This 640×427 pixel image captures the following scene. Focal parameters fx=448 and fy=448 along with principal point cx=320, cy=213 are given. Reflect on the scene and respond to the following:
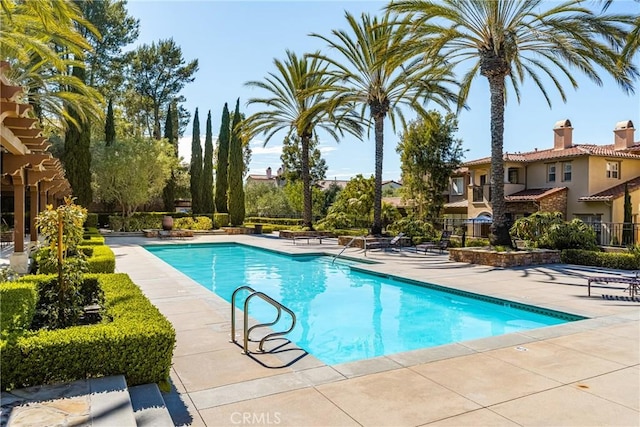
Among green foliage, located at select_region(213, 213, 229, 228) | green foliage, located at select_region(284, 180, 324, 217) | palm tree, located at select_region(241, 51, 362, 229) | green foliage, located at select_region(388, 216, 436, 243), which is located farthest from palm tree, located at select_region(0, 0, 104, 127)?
green foliage, located at select_region(284, 180, 324, 217)

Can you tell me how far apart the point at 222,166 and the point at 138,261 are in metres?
24.4

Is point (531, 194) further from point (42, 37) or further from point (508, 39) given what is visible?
point (42, 37)

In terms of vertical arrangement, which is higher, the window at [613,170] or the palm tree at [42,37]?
the palm tree at [42,37]

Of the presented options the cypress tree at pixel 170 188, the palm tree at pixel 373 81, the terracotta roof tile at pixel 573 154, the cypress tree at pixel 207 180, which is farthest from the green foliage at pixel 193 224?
the terracotta roof tile at pixel 573 154

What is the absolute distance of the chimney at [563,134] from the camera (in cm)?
2975

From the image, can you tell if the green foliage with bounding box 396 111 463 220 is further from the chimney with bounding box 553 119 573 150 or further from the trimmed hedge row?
the trimmed hedge row

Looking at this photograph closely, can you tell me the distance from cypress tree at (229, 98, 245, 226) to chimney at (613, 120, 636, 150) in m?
26.9

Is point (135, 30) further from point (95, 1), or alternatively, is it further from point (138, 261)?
point (138, 261)

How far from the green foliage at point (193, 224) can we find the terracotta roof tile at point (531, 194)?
21.1m

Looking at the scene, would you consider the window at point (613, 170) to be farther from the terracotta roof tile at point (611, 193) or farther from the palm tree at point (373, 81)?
the palm tree at point (373, 81)

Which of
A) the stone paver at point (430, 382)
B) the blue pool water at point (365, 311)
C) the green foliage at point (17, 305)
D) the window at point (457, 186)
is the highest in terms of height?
the window at point (457, 186)

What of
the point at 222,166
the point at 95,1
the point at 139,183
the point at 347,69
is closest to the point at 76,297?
the point at 347,69

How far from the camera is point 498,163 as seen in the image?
51.9 ft

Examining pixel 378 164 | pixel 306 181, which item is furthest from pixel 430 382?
pixel 306 181
